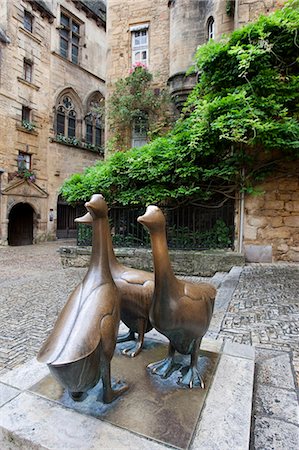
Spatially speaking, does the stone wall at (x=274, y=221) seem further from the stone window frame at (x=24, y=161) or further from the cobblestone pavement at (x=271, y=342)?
the stone window frame at (x=24, y=161)

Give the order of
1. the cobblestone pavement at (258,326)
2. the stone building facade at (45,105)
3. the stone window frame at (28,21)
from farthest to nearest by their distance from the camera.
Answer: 1. the stone window frame at (28,21)
2. the stone building facade at (45,105)
3. the cobblestone pavement at (258,326)

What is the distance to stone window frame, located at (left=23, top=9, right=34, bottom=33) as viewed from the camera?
50.0 feet

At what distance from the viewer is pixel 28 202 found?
1550 cm

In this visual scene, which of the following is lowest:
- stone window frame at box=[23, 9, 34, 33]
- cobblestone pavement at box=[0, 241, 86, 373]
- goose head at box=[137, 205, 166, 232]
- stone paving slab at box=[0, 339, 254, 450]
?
cobblestone pavement at box=[0, 241, 86, 373]

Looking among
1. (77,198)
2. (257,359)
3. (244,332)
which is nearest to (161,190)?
(77,198)

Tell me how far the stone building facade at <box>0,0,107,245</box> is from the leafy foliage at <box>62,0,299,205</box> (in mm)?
7823

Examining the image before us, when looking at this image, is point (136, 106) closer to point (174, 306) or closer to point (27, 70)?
point (27, 70)

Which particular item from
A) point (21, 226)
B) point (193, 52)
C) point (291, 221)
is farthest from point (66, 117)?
point (291, 221)

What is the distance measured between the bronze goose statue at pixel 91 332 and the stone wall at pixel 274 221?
19.4ft

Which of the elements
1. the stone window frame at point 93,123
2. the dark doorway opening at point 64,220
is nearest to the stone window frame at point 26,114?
the stone window frame at point 93,123

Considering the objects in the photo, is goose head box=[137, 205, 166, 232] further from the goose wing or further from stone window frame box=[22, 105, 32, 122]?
stone window frame box=[22, 105, 32, 122]

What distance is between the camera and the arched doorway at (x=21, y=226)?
55.3ft

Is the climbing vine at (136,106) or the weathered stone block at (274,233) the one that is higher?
the climbing vine at (136,106)

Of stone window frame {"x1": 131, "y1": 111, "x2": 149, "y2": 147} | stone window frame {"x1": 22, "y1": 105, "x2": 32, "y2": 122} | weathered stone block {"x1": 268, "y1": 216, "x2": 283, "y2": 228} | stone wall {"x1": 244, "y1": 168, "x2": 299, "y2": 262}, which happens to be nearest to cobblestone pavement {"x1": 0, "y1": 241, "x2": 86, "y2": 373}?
stone wall {"x1": 244, "y1": 168, "x2": 299, "y2": 262}
